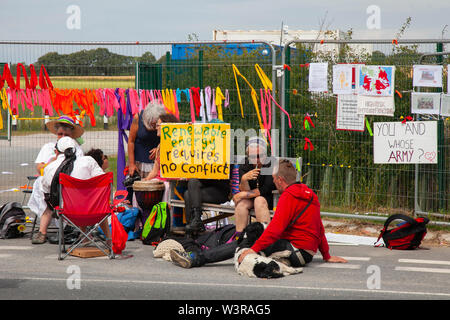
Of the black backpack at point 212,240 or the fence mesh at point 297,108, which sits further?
the fence mesh at point 297,108

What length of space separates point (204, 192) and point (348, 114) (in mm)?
2649

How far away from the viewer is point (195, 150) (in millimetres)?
10359

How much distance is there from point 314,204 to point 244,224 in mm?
1282

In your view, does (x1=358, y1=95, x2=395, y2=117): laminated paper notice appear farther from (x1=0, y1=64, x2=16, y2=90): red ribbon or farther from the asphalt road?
(x1=0, y1=64, x2=16, y2=90): red ribbon

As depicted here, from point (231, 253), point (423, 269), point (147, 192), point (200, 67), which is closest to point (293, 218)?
point (231, 253)

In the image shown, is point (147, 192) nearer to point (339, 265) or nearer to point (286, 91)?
point (286, 91)

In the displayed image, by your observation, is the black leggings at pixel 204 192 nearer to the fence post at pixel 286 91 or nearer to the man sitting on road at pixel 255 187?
the man sitting on road at pixel 255 187

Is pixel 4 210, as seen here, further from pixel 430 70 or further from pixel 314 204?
pixel 430 70

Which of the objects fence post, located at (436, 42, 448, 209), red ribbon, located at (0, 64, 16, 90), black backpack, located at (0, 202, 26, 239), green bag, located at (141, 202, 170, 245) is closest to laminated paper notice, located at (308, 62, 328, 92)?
fence post, located at (436, 42, 448, 209)

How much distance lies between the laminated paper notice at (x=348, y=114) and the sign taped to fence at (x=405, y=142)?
10.3 inches

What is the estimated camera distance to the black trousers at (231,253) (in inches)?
327

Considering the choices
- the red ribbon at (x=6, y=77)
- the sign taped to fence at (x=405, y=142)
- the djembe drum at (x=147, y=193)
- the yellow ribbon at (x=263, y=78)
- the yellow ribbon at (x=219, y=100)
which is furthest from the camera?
the red ribbon at (x=6, y=77)

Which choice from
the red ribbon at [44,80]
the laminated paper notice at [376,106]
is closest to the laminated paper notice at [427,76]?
the laminated paper notice at [376,106]

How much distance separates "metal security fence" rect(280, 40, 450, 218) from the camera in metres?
11.0
